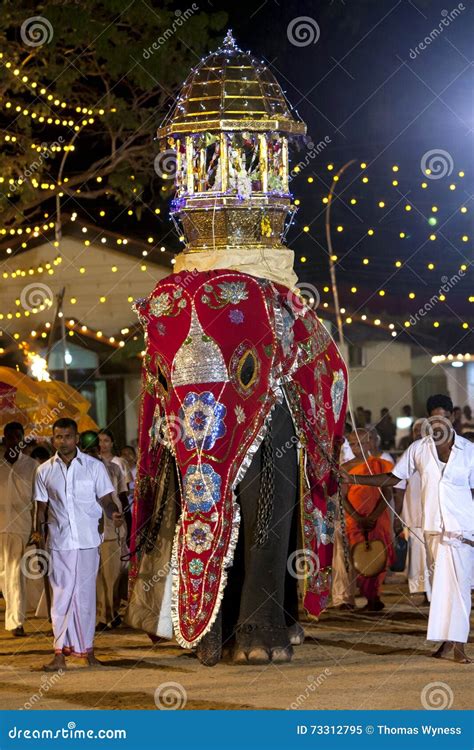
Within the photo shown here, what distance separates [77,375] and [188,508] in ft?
59.4

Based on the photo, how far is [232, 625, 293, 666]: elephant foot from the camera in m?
10.4

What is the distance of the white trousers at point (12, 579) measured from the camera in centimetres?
1337

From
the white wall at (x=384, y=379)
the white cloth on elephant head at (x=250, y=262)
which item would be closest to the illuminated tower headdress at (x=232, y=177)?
the white cloth on elephant head at (x=250, y=262)

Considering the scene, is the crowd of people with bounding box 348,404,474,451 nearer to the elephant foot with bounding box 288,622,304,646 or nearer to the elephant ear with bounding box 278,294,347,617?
the elephant foot with bounding box 288,622,304,646

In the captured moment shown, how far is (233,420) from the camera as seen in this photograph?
10.4m

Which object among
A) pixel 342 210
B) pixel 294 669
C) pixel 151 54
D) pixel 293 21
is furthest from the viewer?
pixel 342 210

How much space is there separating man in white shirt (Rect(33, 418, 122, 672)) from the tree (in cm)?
761

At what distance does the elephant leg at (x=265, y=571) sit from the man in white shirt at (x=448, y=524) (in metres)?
0.48

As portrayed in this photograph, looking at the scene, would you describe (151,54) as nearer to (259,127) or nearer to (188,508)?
(259,127)

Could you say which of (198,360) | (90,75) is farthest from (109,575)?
(90,75)

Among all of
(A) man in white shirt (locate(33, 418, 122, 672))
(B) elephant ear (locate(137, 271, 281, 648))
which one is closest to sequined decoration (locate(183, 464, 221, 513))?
(B) elephant ear (locate(137, 271, 281, 648))

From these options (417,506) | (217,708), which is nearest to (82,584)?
(217,708)

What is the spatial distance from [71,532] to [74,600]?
1.44 feet

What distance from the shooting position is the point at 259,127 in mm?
11062
